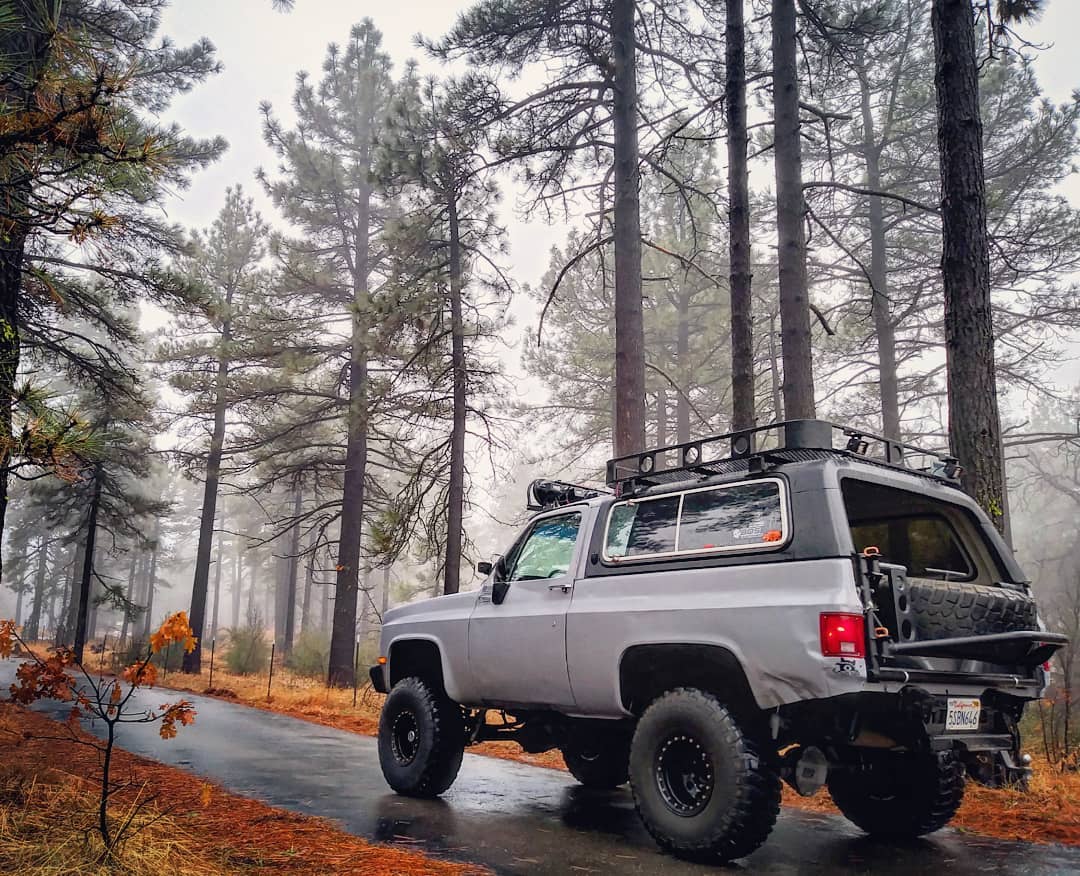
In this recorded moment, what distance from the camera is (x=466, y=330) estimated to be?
50.2 ft

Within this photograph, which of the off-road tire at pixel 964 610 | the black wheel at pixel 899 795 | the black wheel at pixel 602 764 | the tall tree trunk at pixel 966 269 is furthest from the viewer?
the tall tree trunk at pixel 966 269

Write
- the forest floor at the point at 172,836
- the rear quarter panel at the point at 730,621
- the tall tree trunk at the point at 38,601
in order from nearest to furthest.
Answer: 1. the forest floor at the point at 172,836
2. the rear quarter panel at the point at 730,621
3. the tall tree trunk at the point at 38,601

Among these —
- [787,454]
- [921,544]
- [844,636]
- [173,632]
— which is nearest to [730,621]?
[844,636]

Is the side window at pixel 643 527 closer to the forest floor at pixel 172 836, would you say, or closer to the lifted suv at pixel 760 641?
the lifted suv at pixel 760 641

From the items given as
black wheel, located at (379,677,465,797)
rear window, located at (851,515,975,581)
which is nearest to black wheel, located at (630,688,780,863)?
rear window, located at (851,515,975,581)

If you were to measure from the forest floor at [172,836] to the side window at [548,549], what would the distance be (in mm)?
2257

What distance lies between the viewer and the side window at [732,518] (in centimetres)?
498

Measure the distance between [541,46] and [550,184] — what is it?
2.27 meters

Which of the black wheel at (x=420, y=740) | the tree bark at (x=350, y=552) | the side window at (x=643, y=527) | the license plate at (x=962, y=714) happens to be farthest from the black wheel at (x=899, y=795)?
the tree bark at (x=350, y=552)

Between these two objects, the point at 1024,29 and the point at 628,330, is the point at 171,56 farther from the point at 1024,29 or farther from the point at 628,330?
the point at 1024,29

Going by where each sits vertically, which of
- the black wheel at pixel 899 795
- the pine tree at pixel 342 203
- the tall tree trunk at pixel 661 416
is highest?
the pine tree at pixel 342 203

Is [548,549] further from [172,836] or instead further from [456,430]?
[456,430]

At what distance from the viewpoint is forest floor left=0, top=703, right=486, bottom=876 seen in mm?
3604

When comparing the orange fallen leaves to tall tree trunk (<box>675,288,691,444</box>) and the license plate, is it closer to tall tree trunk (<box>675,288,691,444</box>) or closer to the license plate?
the license plate
